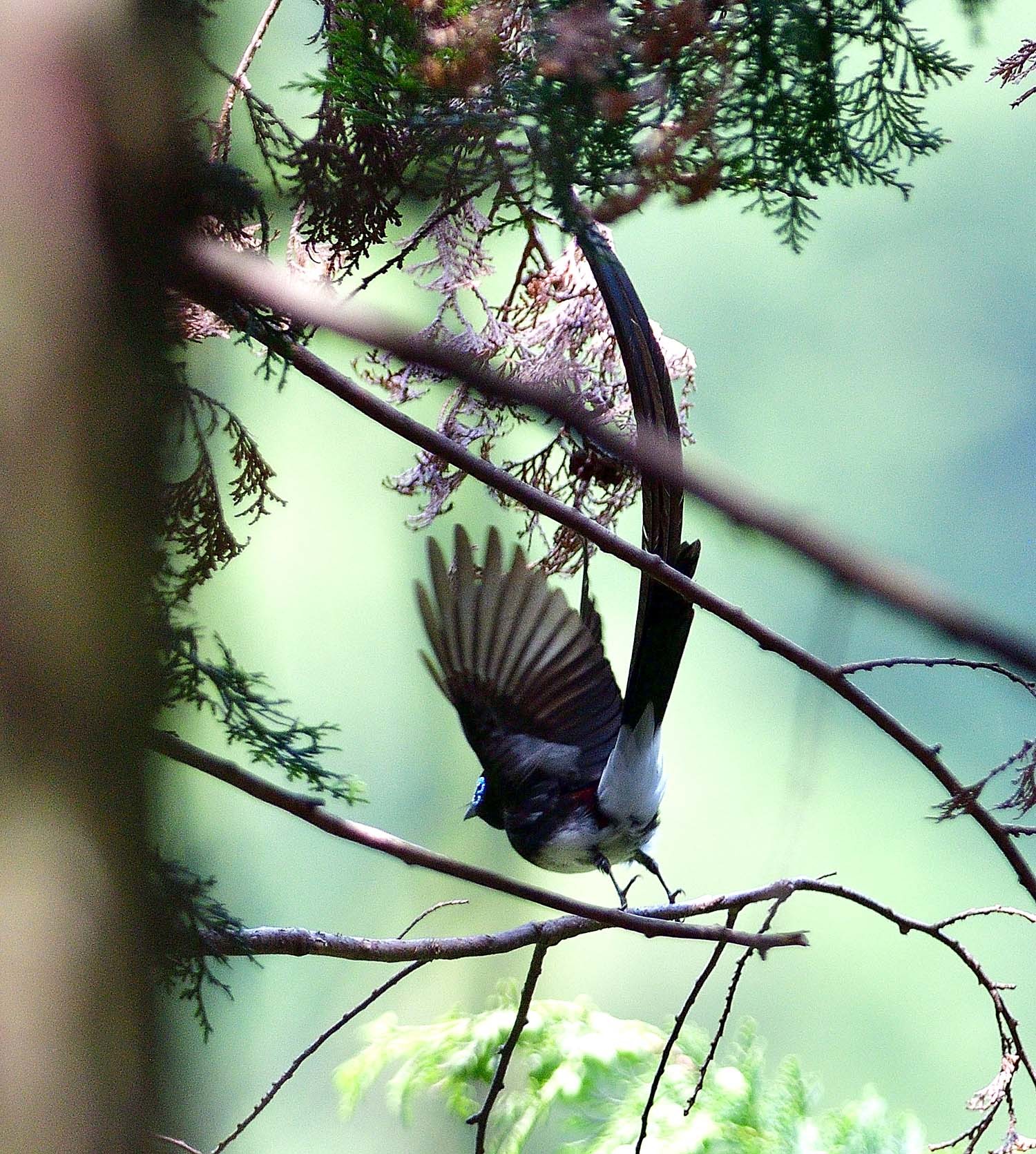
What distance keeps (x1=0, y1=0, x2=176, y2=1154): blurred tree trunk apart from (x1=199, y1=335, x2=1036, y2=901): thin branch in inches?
13.9

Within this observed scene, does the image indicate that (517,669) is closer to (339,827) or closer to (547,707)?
(547,707)

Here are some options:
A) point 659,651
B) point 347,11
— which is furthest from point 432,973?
point 347,11

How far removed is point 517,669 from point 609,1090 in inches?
29.9

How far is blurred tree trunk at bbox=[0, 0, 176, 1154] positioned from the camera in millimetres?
271

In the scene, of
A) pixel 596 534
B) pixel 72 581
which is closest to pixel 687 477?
pixel 72 581

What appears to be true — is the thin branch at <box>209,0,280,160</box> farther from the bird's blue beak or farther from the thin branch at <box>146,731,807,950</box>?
the bird's blue beak

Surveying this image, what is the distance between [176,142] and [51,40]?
4 cm

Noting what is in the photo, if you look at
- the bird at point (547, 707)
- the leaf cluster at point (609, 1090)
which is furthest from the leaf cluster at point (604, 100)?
the leaf cluster at point (609, 1090)

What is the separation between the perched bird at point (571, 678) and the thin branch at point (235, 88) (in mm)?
294

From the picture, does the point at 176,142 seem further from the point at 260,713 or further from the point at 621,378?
the point at 621,378

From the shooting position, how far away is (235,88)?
861 mm

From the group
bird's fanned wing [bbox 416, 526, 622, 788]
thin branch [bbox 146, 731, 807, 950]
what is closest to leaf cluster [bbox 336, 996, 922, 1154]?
bird's fanned wing [bbox 416, 526, 622, 788]

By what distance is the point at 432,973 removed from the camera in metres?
1.79

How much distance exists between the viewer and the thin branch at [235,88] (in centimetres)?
80
